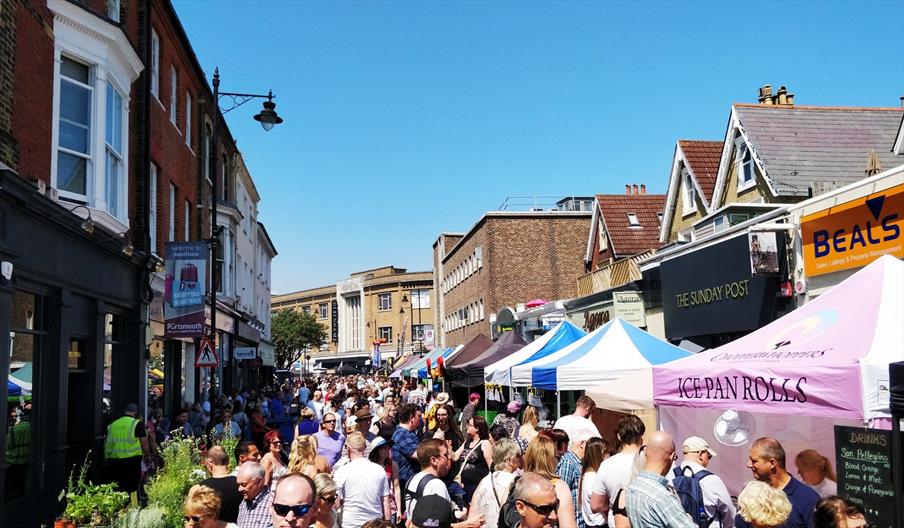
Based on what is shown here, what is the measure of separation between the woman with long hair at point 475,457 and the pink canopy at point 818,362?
1.97 meters

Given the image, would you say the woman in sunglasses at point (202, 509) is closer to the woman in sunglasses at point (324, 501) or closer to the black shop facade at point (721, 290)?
the woman in sunglasses at point (324, 501)

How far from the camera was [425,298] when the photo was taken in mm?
97312

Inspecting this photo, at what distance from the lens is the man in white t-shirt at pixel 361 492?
698 centimetres

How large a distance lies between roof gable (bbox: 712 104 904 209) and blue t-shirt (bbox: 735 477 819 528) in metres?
14.6

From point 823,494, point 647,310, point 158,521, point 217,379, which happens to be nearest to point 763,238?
point 647,310

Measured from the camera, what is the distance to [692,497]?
572 cm

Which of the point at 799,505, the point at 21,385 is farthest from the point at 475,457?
the point at 21,385

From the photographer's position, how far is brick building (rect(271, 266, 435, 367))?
96938 mm

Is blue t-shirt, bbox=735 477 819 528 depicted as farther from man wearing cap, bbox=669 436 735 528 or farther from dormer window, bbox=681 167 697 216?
dormer window, bbox=681 167 697 216

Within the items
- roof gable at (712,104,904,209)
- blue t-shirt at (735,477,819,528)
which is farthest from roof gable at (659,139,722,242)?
blue t-shirt at (735,477,819,528)

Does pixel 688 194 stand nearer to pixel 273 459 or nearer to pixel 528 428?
pixel 528 428

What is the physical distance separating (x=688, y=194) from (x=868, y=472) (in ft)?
69.1

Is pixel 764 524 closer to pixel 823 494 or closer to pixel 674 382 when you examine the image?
pixel 823 494

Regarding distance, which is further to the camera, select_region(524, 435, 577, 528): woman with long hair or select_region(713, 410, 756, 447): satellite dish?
select_region(713, 410, 756, 447): satellite dish
